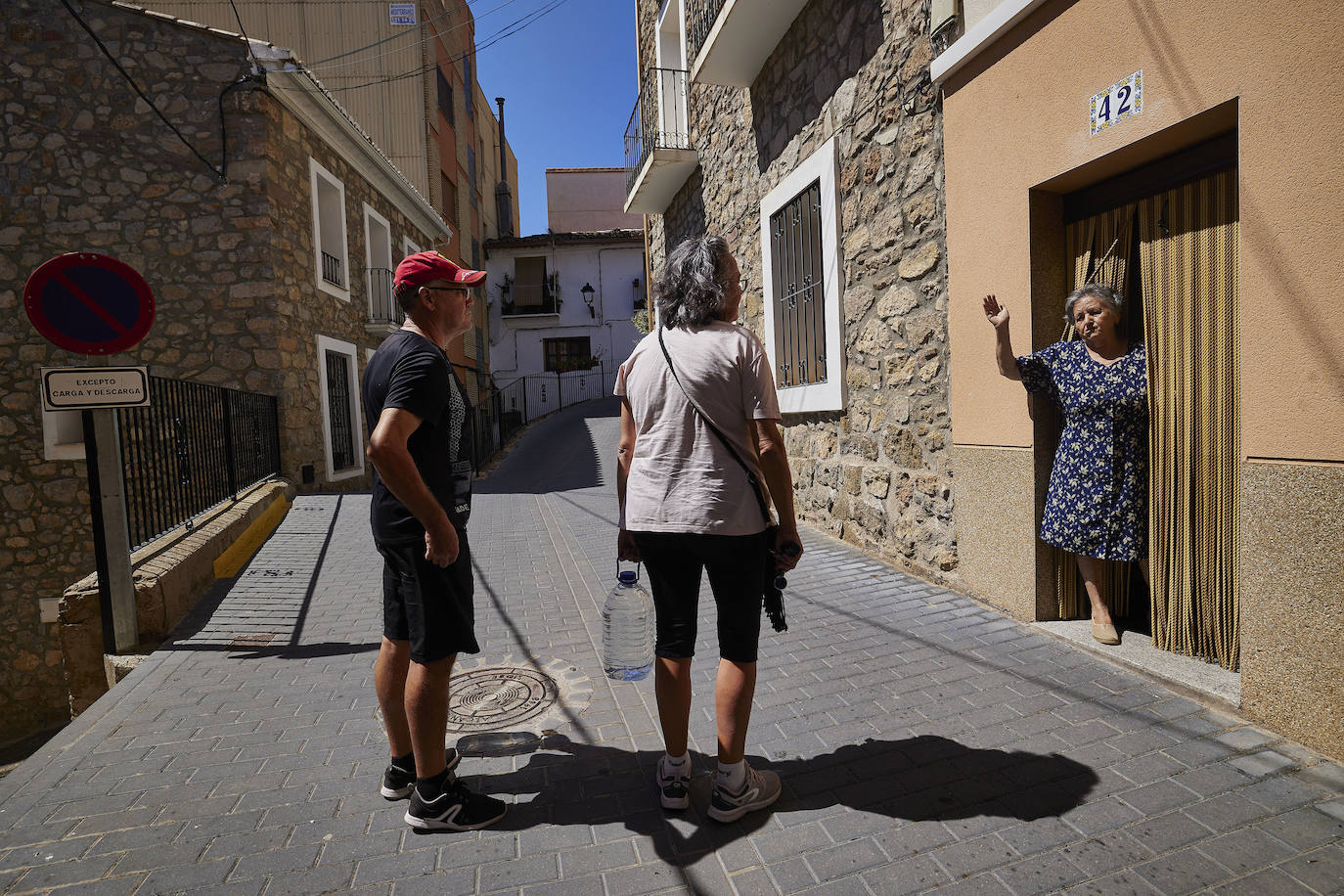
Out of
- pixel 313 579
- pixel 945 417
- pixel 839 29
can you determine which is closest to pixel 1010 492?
pixel 945 417

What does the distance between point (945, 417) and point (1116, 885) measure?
3.06 m

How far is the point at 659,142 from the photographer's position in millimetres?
10648

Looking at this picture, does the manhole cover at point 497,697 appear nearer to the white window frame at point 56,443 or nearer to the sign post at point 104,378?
the sign post at point 104,378

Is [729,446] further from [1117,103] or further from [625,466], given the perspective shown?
[1117,103]

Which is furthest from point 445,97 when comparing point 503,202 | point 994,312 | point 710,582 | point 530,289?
point 710,582

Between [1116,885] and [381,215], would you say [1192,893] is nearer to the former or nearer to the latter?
[1116,885]

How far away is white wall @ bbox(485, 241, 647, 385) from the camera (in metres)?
27.2

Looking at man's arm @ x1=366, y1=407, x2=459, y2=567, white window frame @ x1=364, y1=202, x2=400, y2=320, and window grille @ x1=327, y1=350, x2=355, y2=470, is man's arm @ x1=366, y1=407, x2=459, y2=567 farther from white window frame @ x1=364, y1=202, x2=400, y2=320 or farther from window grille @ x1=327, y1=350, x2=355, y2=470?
white window frame @ x1=364, y1=202, x2=400, y2=320

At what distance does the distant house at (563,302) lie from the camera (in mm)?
27078

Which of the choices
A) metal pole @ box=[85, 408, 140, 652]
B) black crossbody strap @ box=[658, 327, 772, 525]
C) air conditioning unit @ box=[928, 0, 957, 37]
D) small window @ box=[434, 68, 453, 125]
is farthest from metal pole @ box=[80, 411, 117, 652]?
small window @ box=[434, 68, 453, 125]

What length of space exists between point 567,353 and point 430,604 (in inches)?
1025

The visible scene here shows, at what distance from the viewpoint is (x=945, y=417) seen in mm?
4641

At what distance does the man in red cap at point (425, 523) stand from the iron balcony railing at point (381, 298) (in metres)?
12.1

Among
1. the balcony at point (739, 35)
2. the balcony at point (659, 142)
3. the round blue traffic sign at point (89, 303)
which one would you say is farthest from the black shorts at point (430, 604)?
the balcony at point (659, 142)
